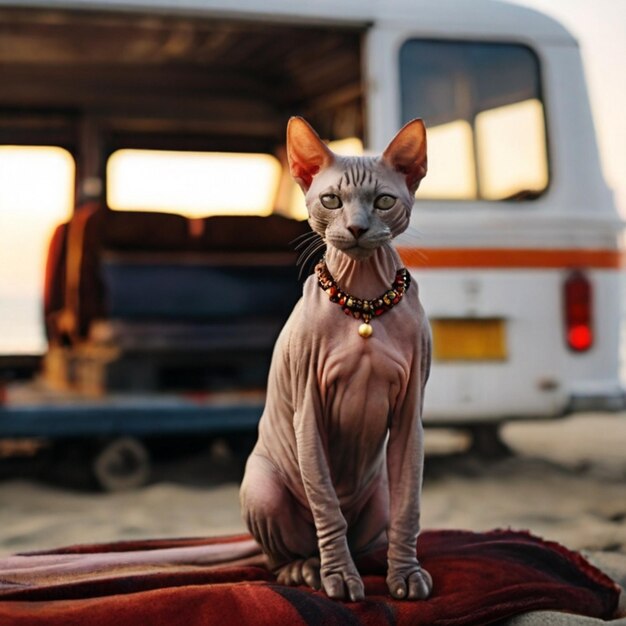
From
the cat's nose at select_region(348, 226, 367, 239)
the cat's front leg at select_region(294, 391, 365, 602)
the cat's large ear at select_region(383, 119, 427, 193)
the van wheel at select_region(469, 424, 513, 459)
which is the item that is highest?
the cat's large ear at select_region(383, 119, 427, 193)

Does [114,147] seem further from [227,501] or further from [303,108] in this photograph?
[227,501]

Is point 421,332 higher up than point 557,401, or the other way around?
point 421,332

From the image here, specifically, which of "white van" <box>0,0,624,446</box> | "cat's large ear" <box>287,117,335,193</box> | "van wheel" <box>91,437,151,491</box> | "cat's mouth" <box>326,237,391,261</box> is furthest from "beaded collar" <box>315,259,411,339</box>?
"van wheel" <box>91,437,151,491</box>

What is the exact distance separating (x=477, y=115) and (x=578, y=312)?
104 cm

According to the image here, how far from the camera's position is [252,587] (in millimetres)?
2301

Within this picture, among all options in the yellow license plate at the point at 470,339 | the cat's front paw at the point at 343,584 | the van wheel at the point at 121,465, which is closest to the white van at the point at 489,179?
the yellow license plate at the point at 470,339

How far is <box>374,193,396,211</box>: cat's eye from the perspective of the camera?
2229 mm

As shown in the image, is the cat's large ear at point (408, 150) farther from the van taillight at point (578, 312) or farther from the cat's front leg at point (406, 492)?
the van taillight at point (578, 312)

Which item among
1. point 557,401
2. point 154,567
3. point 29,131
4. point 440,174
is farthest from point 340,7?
point 154,567

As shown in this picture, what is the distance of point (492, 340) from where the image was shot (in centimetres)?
474

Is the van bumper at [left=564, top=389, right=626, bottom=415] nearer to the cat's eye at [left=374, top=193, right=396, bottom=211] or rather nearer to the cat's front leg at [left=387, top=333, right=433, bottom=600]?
the cat's front leg at [left=387, top=333, right=433, bottom=600]

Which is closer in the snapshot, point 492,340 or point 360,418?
point 360,418

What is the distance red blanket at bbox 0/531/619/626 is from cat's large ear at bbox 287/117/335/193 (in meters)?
0.94

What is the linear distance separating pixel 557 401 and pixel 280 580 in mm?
2657
